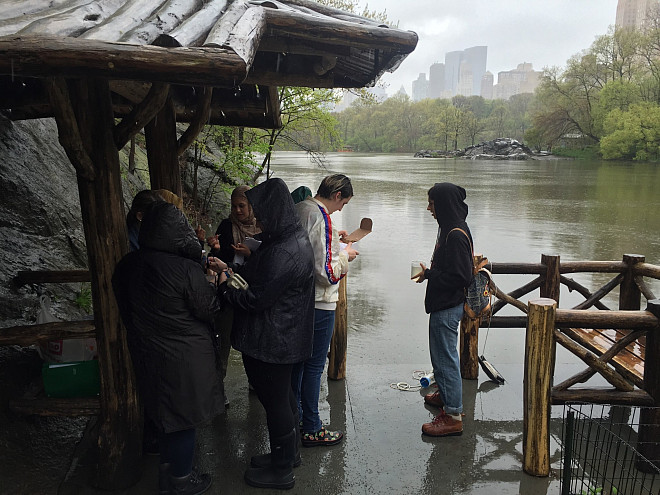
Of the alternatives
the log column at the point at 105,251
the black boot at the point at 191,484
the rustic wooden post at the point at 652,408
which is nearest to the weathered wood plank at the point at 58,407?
the log column at the point at 105,251

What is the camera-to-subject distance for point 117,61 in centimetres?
218

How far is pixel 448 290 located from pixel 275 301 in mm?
1399

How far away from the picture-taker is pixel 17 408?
339 centimetres

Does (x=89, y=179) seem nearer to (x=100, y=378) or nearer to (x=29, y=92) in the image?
(x=100, y=378)

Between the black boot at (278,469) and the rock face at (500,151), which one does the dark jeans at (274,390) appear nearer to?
the black boot at (278,469)

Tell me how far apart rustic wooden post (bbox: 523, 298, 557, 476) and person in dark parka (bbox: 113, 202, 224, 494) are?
1.98 metres

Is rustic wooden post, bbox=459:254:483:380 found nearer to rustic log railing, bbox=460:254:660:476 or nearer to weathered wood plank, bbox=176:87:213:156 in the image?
rustic log railing, bbox=460:254:660:476

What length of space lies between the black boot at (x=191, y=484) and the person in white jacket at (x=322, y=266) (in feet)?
2.48

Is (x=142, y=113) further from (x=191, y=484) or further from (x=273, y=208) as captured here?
(x=191, y=484)

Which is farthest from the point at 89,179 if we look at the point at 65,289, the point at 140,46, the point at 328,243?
the point at 65,289

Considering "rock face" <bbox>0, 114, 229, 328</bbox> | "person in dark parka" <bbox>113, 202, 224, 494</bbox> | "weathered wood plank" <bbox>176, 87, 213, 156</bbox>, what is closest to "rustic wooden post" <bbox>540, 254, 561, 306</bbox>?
"weathered wood plank" <bbox>176, 87, 213, 156</bbox>

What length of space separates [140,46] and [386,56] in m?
2.12

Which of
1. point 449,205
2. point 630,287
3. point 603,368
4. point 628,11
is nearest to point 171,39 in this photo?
point 449,205

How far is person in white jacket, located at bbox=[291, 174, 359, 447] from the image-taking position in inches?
135
